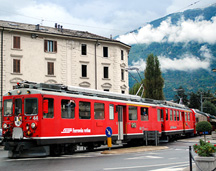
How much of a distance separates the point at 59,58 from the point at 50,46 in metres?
1.78

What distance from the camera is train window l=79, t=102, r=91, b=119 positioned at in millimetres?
17700

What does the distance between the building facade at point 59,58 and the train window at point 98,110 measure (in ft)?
72.3

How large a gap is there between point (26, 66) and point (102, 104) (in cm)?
2285

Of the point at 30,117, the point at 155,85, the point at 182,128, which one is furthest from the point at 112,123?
the point at 155,85

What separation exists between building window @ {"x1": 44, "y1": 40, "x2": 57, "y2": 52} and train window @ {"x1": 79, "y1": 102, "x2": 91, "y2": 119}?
81.3 feet

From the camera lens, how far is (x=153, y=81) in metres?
64.2

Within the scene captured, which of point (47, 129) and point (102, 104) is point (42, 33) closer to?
point (102, 104)

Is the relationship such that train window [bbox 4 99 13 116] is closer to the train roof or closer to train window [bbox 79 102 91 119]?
the train roof

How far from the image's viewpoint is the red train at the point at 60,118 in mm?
15375

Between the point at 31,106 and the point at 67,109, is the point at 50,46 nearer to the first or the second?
the point at 67,109

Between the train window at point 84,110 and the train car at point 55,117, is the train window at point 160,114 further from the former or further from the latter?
the train window at point 84,110

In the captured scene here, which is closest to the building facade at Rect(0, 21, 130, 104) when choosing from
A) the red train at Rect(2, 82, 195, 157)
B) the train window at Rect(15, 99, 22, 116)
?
the red train at Rect(2, 82, 195, 157)

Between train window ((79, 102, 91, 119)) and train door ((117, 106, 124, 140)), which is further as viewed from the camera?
train door ((117, 106, 124, 140))

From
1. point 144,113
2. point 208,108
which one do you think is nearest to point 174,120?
point 144,113
